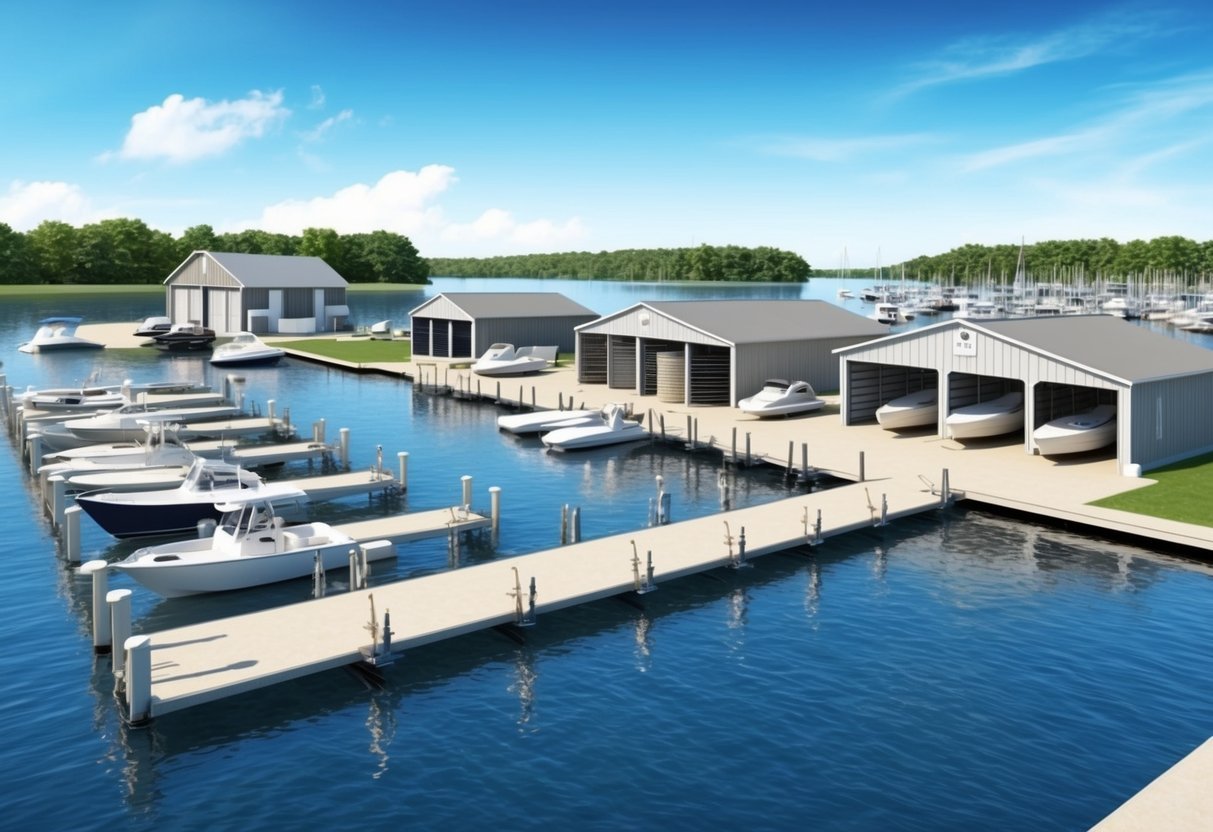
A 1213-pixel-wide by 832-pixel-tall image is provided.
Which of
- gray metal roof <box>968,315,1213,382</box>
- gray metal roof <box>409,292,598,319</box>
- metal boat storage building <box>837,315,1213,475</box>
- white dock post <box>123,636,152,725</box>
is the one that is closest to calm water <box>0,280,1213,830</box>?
white dock post <box>123,636,152,725</box>

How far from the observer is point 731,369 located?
178 feet

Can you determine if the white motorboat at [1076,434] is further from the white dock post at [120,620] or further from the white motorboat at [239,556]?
the white dock post at [120,620]

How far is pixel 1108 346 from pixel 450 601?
29.5 meters

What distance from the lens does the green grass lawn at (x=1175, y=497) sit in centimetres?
3164

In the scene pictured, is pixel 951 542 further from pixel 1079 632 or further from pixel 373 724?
pixel 373 724

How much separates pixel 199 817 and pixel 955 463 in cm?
3081

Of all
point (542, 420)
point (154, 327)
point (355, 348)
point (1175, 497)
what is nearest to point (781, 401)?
point (542, 420)

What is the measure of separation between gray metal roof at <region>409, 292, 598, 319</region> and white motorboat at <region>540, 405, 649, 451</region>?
95.0ft

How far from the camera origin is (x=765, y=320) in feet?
194

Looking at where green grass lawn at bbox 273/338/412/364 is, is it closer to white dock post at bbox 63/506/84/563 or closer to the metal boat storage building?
the metal boat storage building

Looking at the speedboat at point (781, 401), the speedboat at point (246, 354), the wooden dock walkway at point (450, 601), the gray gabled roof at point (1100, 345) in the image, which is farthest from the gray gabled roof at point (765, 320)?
the speedboat at point (246, 354)

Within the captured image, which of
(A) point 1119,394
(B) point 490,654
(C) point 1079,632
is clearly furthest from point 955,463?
(B) point 490,654

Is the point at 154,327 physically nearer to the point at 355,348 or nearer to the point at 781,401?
the point at 355,348

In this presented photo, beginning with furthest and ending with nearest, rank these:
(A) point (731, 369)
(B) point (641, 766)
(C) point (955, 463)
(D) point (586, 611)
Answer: (A) point (731, 369) → (C) point (955, 463) → (D) point (586, 611) → (B) point (641, 766)
